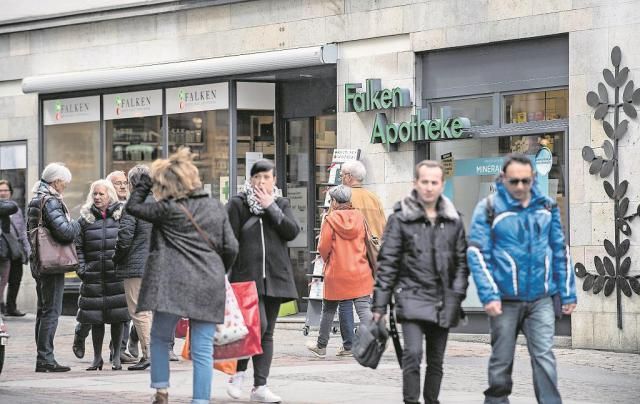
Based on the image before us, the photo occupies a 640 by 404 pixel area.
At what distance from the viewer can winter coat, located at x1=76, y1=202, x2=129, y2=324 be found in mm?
13195

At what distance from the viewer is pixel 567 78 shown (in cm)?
1584

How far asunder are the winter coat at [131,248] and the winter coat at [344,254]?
1.88 metres

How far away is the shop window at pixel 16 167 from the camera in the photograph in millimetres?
22797

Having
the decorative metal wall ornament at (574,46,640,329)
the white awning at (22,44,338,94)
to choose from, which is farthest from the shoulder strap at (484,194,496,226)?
the white awning at (22,44,338,94)

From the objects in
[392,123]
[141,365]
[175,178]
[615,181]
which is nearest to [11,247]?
[392,123]

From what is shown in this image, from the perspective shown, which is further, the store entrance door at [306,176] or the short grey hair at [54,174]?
the store entrance door at [306,176]

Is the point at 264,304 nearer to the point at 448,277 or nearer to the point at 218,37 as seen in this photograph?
the point at 448,277

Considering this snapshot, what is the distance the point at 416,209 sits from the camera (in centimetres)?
895

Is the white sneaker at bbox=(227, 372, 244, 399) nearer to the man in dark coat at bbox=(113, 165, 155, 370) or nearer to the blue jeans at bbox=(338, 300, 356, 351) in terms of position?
the man in dark coat at bbox=(113, 165, 155, 370)

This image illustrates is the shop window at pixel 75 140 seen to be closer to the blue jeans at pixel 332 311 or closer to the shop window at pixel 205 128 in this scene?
the shop window at pixel 205 128

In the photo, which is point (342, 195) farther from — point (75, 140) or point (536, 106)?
point (75, 140)

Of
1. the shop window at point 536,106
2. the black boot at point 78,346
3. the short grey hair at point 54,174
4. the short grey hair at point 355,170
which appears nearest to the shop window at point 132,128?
the shop window at point 536,106

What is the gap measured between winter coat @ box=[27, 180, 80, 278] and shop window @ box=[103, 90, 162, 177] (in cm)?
793

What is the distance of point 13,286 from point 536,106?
908cm
